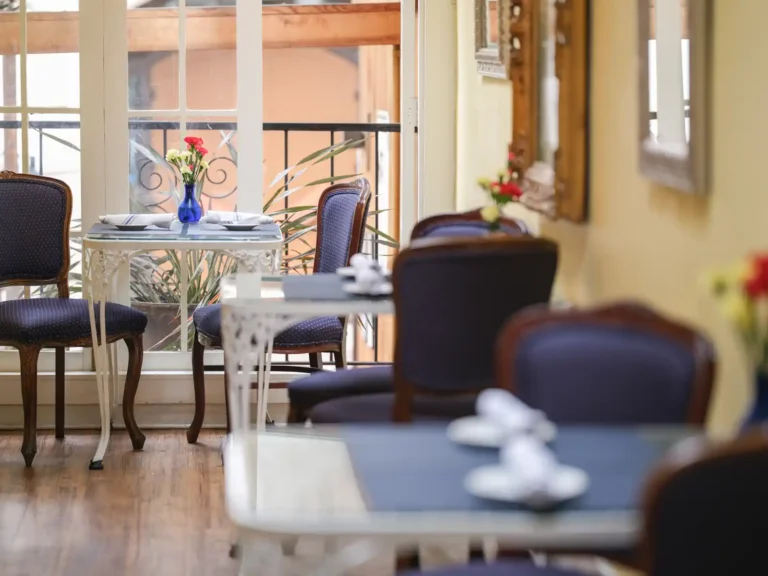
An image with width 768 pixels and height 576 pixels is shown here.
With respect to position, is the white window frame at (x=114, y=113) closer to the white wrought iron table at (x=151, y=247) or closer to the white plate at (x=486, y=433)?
the white wrought iron table at (x=151, y=247)

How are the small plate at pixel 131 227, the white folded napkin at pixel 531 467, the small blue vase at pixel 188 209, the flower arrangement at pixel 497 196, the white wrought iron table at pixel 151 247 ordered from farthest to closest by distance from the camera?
1. the small blue vase at pixel 188 209
2. the small plate at pixel 131 227
3. the white wrought iron table at pixel 151 247
4. the flower arrangement at pixel 497 196
5. the white folded napkin at pixel 531 467

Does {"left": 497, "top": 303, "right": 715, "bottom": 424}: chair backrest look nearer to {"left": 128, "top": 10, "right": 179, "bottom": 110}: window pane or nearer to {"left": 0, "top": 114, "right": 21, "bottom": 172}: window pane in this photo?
{"left": 128, "top": 10, "right": 179, "bottom": 110}: window pane

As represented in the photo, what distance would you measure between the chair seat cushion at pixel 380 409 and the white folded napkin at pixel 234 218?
161cm

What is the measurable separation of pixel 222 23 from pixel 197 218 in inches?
37.0

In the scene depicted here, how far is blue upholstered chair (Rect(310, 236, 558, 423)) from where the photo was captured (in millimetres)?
2932

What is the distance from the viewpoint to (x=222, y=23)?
5426 mm

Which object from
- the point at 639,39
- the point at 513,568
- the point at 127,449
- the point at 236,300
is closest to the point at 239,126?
the point at 127,449

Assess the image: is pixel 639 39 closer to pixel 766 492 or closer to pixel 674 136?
pixel 674 136

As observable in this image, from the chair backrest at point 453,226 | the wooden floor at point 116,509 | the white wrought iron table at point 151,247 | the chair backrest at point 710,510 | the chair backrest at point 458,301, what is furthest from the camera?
the white wrought iron table at point 151,247

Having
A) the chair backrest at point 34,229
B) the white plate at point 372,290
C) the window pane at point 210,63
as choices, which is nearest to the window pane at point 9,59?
the chair backrest at point 34,229

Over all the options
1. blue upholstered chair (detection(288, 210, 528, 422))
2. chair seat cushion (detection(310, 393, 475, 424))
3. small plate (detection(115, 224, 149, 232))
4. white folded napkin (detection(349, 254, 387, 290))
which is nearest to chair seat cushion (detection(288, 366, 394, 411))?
blue upholstered chair (detection(288, 210, 528, 422))

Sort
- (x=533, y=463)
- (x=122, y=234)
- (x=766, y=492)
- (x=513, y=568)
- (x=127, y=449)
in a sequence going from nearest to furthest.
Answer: (x=766, y=492)
(x=533, y=463)
(x=513, y=568)
(x=122, y=234)
(x=127, y=449)

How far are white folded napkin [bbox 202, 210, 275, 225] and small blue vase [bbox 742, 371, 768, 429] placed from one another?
3.32 m

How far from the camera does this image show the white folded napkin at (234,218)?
4.88m
